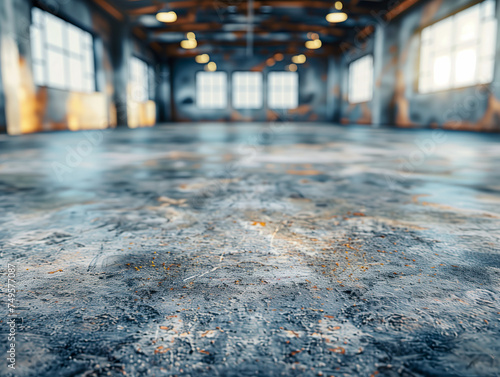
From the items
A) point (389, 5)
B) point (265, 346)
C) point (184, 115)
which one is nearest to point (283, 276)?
point (265, 346)

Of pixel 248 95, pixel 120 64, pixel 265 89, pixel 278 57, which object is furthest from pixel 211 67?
pixel 120 64

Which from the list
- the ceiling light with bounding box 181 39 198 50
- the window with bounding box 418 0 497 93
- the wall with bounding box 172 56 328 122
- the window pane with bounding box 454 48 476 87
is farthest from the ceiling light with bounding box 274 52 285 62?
the window pane with bounding box 454 48 476 87

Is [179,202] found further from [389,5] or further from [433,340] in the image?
[389,5]

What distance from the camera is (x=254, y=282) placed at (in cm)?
82

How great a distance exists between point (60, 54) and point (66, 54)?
1.06ft

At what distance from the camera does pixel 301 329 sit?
636mm

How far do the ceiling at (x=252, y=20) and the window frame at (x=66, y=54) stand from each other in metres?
1.21

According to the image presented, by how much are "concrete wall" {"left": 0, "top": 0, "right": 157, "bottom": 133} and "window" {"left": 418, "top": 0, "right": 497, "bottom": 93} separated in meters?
8.84

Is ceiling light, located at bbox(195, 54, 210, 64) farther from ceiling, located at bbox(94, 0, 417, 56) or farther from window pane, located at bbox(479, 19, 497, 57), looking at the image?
window pane, located at bbox(479, 19, 497, 57)

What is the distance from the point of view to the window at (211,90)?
63.7 ft

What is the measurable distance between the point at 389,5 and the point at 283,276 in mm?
12142

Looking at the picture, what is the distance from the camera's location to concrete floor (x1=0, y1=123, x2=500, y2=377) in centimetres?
57

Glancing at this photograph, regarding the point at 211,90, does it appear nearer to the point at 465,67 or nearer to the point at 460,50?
the point at 460,50

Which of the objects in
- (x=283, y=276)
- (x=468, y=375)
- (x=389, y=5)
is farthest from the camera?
(x=389, y=5)
